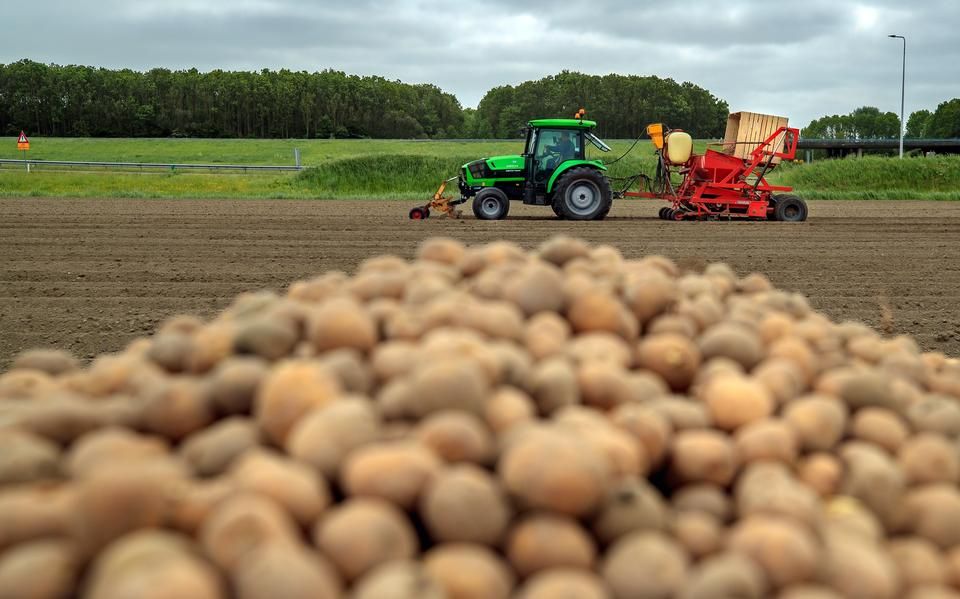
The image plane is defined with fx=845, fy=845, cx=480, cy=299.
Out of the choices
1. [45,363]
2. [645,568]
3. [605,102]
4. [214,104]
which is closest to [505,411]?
[645,568]

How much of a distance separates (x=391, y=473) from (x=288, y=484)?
23cm

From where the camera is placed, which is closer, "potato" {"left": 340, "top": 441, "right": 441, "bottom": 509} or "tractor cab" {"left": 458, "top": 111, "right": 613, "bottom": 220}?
"potato" {"left": 340, "top": 441, "right": 441, "bottom": 509}

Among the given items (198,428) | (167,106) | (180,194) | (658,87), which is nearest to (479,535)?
(198,428)

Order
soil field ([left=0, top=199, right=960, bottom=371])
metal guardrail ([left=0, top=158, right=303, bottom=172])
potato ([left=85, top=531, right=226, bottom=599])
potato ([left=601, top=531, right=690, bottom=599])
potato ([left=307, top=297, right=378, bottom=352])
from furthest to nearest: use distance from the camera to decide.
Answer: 1. metal guardrail ([left=0, top=158, right=303, bottom=172])
2. soil field ([left=0, top=199, right=960, bottom=371])
3. potato ([left=307, top=297, right=378, bottom=352])
4. potato ([left=601, top=531, right=690, bottom=599])
5. potato ([left=85, top=531, right=226, bottom=599])

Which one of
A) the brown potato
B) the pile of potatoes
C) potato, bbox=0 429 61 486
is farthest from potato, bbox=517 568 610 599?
potato, bbox=0 429 61 486

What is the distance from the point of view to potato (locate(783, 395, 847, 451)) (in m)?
2.39

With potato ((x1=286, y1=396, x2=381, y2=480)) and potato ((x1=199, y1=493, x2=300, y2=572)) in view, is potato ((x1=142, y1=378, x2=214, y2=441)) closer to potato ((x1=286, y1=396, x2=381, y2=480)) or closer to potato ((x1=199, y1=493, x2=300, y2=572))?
potato ((x1=286, y1=396, x2=381, y2=480))

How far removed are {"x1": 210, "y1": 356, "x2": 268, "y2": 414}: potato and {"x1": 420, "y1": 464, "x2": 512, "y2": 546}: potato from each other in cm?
69

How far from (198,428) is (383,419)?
0.52 m

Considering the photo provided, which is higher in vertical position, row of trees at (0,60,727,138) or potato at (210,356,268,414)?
row of trees at (0,60,727,138)

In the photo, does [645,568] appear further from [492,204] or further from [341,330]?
[492,204]

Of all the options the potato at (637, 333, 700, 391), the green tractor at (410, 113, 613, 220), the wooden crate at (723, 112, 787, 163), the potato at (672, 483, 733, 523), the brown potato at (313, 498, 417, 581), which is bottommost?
the potato at (672, 483, 733, 523)

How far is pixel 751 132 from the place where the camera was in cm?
1917

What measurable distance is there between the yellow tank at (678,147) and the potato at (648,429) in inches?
692
